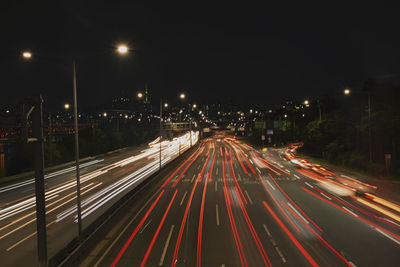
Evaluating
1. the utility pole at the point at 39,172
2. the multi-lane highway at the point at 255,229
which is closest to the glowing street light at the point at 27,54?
the utility pole at the point at 39,172

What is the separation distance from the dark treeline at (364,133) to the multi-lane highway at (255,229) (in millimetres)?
11045

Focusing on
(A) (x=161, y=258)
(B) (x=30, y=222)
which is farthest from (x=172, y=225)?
(B) (x=30, y=222)

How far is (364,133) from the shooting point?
3931 cm

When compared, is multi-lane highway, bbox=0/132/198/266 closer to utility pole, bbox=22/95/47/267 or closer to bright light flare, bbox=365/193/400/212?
utility pole, bbox=22/95/47/267

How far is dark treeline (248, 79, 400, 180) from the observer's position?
112 ft

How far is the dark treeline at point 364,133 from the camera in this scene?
3428 cm

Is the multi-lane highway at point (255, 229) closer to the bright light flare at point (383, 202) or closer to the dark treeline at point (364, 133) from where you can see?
the bright light flare at point (383, 202)

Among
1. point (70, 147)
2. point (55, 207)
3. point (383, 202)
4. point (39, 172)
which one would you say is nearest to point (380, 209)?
point (383, 202)

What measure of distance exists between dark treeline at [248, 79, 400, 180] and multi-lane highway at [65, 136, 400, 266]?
1104 cm

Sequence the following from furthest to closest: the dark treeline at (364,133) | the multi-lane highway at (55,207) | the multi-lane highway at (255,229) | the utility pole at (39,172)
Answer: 1. the dark treeline at (364,133)
2. the multi-lane highway at (55,207)
3. the multi-lane highway at (255,229)
4. the utility pole at (39,172)

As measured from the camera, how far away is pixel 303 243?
1323 centimetres

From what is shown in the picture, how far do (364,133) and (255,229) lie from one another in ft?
108

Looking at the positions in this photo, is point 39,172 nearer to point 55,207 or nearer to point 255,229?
point 255,229

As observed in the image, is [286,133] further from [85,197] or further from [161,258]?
[161,258]
